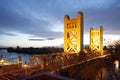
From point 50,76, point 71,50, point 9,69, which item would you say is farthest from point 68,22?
point 50,76

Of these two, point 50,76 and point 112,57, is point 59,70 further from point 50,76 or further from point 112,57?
point 112,57

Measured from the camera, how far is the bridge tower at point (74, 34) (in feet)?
41.4

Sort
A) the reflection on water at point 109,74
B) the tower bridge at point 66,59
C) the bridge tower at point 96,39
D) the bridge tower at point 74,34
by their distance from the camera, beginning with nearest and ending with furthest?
the reflection on water at point 109,74, the tower bridge at point 66,59, the bridge tower at point 74,34, the bridge tower at point 96,39

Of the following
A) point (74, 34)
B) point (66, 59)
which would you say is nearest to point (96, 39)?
point (74, 34)

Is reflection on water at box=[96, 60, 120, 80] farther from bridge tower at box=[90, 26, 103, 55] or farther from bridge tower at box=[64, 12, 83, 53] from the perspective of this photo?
bridge tower at box=[90, 26, 103, 55]

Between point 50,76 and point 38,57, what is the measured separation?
7.15m

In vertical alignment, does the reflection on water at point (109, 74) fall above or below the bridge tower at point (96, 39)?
below

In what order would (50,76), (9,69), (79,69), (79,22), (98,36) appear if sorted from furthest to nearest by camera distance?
(98,36)
(79,22)
(79,69)
(9,69)
(50,76)

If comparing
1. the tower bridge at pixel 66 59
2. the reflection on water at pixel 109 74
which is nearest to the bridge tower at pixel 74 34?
the tower bridge at pixel 66 59

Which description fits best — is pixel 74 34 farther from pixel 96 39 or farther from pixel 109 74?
pixel 96 39

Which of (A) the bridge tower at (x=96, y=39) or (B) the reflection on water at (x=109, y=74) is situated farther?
(A) the bridge tower at (x=96, y=39)

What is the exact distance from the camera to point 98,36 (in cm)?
2167

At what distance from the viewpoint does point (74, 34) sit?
13.4m

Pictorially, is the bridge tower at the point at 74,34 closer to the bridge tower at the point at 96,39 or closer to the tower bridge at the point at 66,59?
the tower bridge at the point at 66,59
